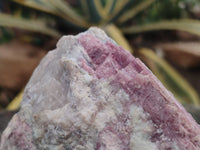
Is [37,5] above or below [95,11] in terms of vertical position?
above

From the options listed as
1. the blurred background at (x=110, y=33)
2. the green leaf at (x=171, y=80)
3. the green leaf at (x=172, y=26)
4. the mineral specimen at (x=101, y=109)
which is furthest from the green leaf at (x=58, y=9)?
the mineral specimen at (x=101, y=109)

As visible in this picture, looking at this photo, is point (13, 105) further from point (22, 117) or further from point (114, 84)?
point (114, 84)

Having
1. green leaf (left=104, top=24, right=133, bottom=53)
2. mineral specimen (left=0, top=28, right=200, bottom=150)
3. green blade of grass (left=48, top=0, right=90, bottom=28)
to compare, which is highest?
green blade of grass (left=48, top=0, right=90, bottom=28)

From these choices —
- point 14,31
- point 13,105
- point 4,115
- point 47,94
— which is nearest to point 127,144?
point 47,94

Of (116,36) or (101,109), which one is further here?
(116,36)

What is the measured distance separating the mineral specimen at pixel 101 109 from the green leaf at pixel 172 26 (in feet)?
3.95

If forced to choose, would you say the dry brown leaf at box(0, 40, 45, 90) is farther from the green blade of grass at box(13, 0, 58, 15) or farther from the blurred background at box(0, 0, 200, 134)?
the green blade of grass at box(13, 0, 58, 15)

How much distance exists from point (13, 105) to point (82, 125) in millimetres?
1051

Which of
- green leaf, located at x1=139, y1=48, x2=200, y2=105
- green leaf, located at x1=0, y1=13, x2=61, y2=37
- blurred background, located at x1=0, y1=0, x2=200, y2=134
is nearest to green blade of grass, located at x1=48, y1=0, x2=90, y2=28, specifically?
blurred background, located at x1=0, y1=0, x2=200, y2=134

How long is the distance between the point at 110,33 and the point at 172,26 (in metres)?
0.37

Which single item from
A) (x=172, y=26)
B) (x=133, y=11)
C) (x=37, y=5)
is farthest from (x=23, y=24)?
(x=172, y=26)

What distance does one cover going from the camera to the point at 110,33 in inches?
62.1

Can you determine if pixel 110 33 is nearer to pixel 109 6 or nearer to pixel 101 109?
pixel 109 6

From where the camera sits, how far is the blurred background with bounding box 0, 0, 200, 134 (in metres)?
1.68
